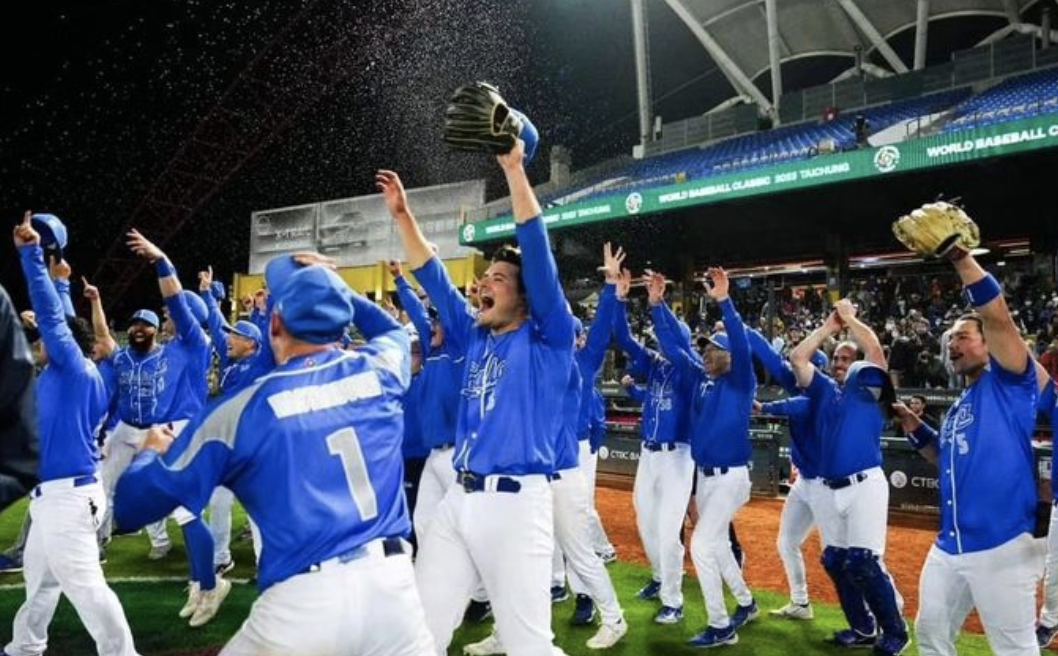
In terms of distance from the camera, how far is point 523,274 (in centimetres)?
306

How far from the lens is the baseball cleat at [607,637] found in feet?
16.6

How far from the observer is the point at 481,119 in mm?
2857

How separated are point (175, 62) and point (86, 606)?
28237 mm

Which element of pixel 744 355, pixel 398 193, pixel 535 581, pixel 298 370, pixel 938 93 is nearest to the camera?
pixel 298 370

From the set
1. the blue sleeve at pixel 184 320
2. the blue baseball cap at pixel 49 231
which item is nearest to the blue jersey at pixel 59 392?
the blue baseball cap at pixel 49 231

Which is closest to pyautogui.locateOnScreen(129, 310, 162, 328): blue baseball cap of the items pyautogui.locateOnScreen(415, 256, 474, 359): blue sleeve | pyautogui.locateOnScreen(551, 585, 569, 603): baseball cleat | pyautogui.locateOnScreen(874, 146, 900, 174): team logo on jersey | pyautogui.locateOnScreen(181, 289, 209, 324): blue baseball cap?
pyautogui.locateOnScreen(181, 289, 209, 324): blue baseball cap

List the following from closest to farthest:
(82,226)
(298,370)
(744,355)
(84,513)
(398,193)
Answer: (298,370) < (398,193) < (84,513) < (744,355) < (82,226)

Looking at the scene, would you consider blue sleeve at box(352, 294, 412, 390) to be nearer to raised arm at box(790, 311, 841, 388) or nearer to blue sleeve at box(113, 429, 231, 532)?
blue sleeve at box(113, 429, 231, 532)

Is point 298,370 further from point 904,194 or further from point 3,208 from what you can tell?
point 3,208

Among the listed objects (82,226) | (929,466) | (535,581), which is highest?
(82,226)

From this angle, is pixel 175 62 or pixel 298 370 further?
pixel 175 62

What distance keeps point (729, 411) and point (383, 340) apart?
356cm

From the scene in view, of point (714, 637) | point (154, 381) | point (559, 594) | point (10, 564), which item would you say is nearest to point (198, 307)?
point (154, 381)

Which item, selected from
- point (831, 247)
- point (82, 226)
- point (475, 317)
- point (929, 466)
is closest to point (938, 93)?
point (831, 247)
